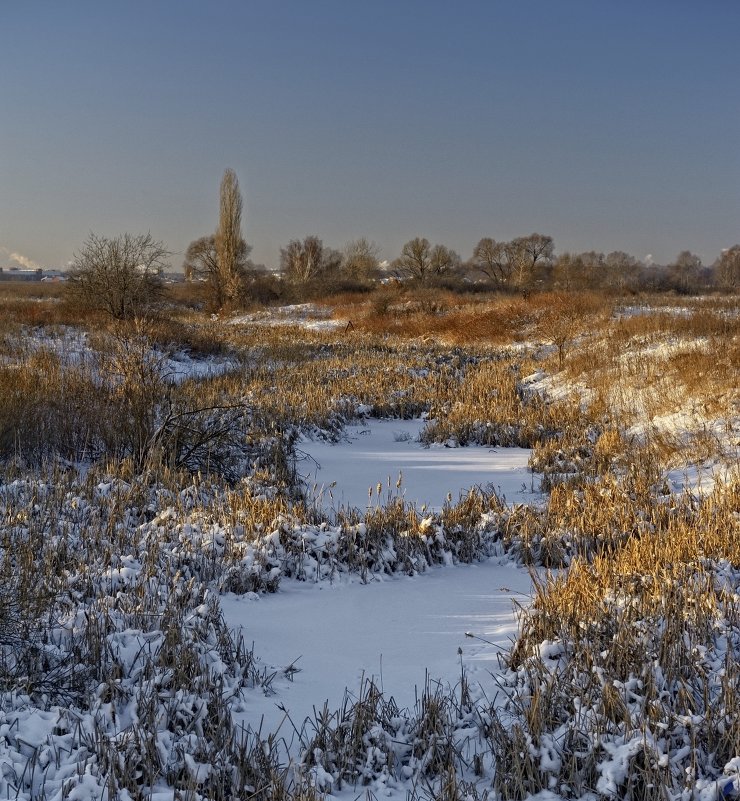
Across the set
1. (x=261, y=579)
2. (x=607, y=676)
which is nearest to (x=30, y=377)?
(x=261, y=579)

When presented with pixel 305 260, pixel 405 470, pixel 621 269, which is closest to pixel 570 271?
pixel 621 269

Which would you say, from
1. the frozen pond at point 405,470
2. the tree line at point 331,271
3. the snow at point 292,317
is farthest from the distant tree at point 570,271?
the frozen pond at point 405,470

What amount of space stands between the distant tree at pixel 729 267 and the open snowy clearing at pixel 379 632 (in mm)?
84326

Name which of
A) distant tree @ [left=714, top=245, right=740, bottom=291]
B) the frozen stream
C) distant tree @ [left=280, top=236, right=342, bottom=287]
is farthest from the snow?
distant tree @ [left=714, top=245, right=740, bottom=291]

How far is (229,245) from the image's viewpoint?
48156mm

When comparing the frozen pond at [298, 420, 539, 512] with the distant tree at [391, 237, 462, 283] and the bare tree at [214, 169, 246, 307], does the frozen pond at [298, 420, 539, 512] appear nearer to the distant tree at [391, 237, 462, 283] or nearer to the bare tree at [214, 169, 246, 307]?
the bare tree at [214, 169, 246, 307]

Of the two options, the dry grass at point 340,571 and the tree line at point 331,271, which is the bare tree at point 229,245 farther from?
the dry grass at point 340,571

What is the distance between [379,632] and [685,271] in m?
87.4

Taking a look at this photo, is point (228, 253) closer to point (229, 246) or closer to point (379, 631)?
point (229, 246)

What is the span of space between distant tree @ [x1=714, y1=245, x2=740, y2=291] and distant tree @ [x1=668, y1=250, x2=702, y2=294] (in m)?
2.58

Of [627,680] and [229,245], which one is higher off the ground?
[229,245]

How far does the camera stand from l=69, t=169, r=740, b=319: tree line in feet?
75.5

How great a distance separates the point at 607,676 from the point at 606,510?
290 cm

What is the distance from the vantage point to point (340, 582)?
486 centimetres
